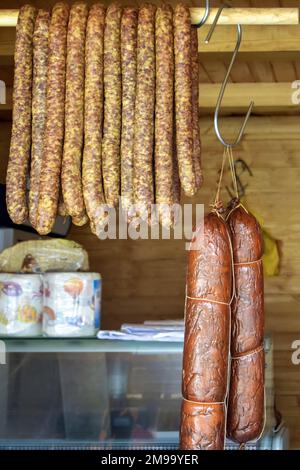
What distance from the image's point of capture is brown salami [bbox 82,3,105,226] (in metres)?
1.89

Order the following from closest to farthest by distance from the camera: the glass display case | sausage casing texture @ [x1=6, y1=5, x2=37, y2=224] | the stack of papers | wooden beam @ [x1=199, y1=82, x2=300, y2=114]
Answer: sausage casing texture @ [x1=6, y1=5, x2=37, y2=224]
the stack of papers
the glass display case
wooden beam @ [x1=199, y1=82, x2=300, y2=114]

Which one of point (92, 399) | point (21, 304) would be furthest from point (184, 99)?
point (92, 399)

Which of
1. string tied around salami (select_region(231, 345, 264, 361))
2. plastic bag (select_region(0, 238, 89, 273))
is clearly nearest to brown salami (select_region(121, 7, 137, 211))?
string tied around salami (select_region(231, 345, 264, 361))

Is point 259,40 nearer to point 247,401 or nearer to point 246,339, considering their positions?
point 246,339

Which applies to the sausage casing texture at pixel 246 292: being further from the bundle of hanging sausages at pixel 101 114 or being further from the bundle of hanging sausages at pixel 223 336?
the bundle of hanging sausages at pixel 101 114

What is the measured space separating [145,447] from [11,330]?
694 mm

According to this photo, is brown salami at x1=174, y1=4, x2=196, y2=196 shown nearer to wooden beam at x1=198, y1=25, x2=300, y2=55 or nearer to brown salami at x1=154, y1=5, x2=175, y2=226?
brown salami at x1=154, y1=5, x2=175, y2=226

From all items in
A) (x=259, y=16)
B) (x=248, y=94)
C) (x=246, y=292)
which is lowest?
(x=246, y=292)

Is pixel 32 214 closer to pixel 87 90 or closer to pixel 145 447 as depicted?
pixel 87 90

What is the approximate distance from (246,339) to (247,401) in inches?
6.6

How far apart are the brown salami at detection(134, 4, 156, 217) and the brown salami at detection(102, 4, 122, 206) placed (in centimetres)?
6

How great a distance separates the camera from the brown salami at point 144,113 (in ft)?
6.05

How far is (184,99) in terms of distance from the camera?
6.14 ft

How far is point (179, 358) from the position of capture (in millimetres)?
2932
